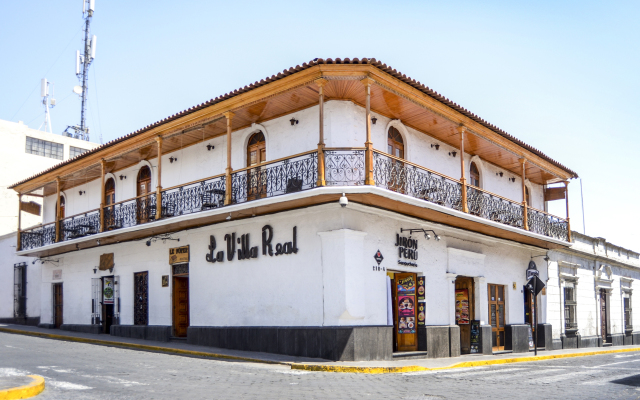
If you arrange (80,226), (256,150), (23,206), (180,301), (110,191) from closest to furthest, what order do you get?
(256,150) → (180,301) → (80,226) → (110,191) → (23,206)

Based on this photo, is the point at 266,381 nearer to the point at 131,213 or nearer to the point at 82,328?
the point at 131,213

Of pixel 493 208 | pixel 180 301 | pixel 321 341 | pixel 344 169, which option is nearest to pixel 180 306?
pixel 180 301

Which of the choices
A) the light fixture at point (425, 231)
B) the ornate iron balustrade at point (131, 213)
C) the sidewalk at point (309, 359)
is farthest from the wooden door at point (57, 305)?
the light fixture at point (425, 231)

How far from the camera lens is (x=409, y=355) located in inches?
632

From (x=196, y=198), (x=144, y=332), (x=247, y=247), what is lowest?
(x=144, y=332)

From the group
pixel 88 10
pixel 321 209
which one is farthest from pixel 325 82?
pixel 88 10

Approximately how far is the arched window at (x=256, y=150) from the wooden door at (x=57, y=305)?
12.6 m

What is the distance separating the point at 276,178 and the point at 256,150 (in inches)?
98.0

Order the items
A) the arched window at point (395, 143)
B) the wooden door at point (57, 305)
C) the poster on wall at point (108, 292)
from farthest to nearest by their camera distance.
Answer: the wooden door at point (57, 305)
the poster on wall at point (108, 292)
the arched window at point (395, 143)

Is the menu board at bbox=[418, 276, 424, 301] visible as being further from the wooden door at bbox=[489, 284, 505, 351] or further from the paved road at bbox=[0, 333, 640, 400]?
the wooden door at bbox=[489, 284, 505, 351]

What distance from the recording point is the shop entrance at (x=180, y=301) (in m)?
19.2

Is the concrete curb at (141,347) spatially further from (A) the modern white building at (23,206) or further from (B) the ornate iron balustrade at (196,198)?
(A) the modern white building at (23,206)

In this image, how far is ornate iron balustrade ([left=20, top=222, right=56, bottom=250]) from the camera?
24406 millimetres

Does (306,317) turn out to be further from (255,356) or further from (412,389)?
(412,389)
